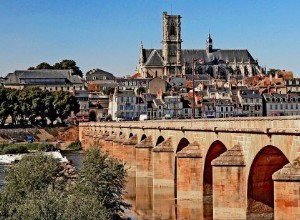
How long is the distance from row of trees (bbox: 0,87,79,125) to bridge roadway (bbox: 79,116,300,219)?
7559cm

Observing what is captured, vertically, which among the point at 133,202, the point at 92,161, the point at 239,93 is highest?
the point at 239,93

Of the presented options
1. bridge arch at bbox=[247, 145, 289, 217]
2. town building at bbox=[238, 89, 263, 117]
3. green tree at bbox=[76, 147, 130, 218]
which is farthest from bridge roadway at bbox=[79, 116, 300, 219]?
town building at bbox=[238, 89, 263, 117]

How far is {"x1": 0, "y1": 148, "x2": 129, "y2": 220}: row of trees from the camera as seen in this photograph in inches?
961

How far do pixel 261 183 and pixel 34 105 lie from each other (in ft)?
325

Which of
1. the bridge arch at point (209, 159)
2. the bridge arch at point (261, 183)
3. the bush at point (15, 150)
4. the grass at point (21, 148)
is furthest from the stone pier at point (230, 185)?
the bush at point (15, 150)

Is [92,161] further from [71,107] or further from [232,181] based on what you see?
[71,107]

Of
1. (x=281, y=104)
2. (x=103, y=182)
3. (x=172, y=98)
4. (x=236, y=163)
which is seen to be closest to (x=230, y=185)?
(x=236, y=163)

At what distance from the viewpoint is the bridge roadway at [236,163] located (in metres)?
27.0

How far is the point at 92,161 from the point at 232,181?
977cm

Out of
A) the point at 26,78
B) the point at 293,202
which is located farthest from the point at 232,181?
the point at 26,78

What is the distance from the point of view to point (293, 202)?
85.9 ft

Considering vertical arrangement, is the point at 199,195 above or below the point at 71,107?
below

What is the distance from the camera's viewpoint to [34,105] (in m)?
129

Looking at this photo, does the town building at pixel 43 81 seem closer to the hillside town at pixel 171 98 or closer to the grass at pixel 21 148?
the hillside town at pixel 171 98
